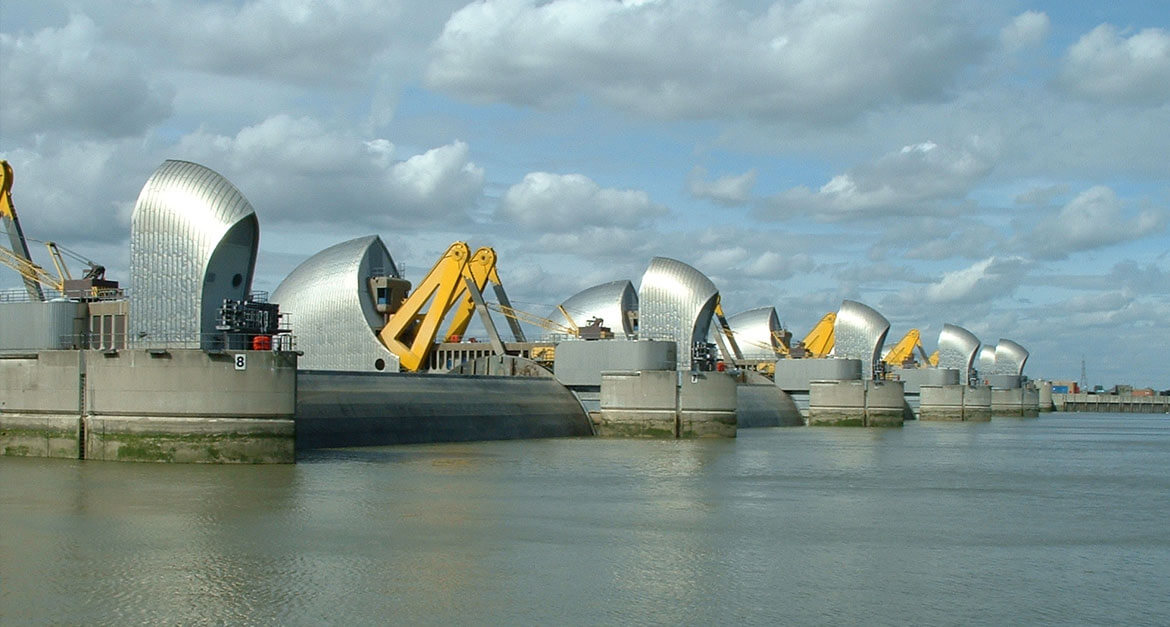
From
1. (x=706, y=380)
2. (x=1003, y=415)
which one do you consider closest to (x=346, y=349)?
(x=706, y=380)

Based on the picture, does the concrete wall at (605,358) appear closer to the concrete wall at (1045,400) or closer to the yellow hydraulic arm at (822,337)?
the yellow hydraulic arm at (822,337)

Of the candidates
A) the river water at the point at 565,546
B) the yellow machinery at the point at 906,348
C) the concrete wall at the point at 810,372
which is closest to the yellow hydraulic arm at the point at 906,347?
the yellow machinery at the point at 906,348

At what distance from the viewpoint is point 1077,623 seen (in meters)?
15.3

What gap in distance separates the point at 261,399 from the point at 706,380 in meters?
27.3

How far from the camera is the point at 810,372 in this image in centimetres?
8162

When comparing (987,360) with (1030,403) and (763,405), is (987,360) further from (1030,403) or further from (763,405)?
(763,405)

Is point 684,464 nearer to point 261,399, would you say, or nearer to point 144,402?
point 261,399

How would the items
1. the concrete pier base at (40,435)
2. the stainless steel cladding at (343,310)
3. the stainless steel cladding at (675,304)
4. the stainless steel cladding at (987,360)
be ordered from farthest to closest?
the stainless steel cladding at (987,360)
the stainless steel cladding at (343,310)
the stainless steel cladding at (675,304)
the concrete pier base at (40,435)

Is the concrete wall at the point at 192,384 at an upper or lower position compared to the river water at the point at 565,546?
upper

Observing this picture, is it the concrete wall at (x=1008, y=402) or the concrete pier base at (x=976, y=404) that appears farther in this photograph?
the concrete wall at (x=1008, y=402)

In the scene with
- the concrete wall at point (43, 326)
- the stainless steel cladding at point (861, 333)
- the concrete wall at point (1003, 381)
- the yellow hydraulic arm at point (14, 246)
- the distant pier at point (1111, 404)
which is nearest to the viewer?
the concrete wall at point (43, 326)

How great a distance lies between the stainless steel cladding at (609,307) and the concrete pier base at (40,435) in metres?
51.0

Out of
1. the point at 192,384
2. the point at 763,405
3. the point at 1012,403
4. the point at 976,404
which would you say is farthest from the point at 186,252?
the point at 1012,403

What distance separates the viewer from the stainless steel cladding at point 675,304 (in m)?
61.9
